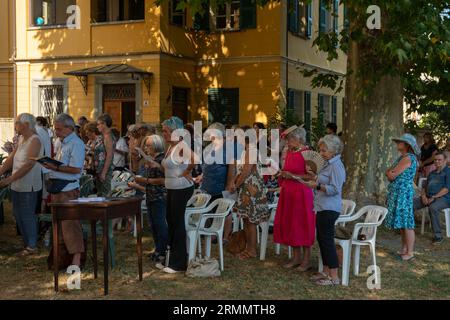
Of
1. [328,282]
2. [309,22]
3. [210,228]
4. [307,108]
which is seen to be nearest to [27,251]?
[210,228]

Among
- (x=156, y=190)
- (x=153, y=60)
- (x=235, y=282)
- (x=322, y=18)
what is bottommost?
(x=235, y=282)

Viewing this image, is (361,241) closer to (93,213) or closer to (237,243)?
(237,243)

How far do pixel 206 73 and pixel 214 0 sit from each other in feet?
28.9

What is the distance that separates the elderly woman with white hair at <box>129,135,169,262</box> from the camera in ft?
22.0

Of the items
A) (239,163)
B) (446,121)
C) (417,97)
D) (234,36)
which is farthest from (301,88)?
(239,163)

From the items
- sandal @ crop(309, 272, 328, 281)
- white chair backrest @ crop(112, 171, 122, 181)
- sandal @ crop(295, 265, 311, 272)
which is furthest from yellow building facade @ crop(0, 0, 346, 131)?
sandal @ crop(309, 272, 328, 281)

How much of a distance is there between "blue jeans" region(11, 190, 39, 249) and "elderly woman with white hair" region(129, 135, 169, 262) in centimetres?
157

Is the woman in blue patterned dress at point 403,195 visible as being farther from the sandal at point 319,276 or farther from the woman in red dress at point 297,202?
the sandal at point 319,276

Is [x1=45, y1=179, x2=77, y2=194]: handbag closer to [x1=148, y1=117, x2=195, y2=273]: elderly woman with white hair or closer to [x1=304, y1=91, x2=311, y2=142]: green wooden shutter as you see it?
[x1=148, y1=117, x2=195, y2=273]: elderly woman with white hair

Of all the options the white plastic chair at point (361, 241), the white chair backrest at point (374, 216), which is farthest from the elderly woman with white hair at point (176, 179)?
the white chair backrest at point (374, 216)

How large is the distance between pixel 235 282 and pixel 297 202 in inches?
44.6

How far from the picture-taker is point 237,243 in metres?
7.54

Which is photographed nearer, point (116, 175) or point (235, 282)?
point (235, 282)

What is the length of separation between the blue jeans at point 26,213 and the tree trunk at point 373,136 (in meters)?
4.92
